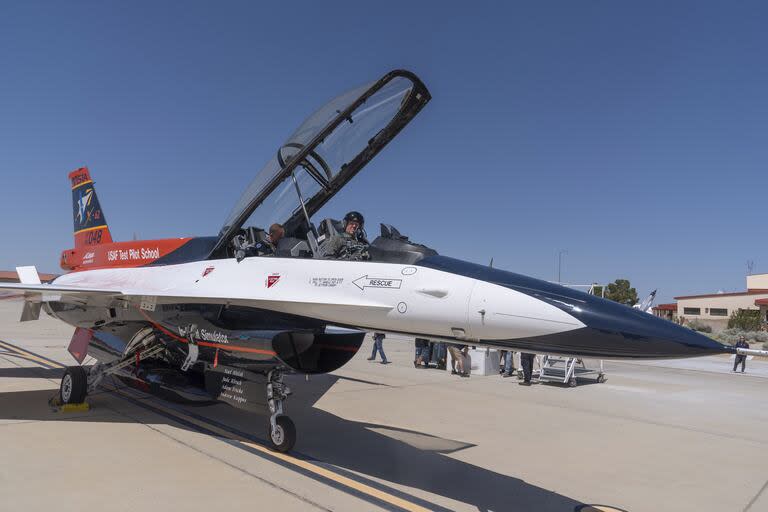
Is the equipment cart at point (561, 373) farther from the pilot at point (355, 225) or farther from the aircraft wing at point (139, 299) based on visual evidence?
the aircraft wing at point (139, 299)

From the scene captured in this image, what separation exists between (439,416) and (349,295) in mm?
3603

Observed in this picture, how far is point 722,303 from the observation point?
47.7m

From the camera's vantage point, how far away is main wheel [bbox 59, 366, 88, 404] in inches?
267

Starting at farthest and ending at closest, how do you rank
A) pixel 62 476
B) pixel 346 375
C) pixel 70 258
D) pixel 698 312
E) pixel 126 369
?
1. pixel 698 312
2. pixel 346 375
3. pixel 70 258
4. pixel 126 369
5. pixel 62 476

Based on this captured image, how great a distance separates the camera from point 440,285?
4.12 meters

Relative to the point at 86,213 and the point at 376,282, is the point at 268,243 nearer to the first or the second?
the point at 376,282

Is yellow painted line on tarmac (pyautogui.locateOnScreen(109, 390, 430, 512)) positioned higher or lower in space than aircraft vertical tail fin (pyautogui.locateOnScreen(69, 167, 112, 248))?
lower

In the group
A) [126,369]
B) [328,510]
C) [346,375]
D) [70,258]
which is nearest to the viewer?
[328,510]

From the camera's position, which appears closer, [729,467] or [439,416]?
[729,467]

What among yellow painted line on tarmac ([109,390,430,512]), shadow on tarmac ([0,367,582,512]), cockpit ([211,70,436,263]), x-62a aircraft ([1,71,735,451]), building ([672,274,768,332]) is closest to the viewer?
x-62a aircraft ([1,71,735,451])

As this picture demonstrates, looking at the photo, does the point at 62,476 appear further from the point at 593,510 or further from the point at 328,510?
the point at 593,510

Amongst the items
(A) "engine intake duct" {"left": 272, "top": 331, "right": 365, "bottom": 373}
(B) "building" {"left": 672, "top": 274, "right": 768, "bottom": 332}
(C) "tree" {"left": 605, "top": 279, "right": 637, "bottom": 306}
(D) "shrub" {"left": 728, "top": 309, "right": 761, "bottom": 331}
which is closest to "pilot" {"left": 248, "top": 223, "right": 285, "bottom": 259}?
(A) "engine intake duct" {"left": 272, "top": 331, "right": 365, "bottom": 373}

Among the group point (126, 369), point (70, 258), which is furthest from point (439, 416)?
point (70, 258)

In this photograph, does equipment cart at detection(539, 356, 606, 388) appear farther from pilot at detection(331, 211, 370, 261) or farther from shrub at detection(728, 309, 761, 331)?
shrub at detection(728, 309, 761, 331)
